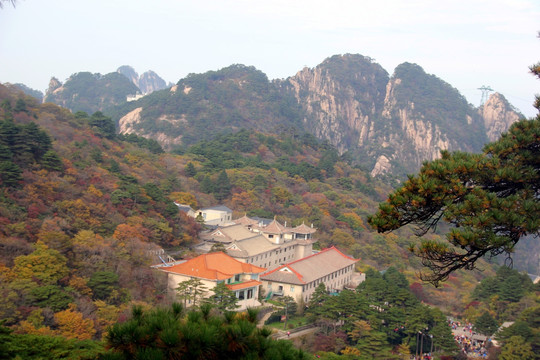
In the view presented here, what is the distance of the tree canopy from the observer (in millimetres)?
6125

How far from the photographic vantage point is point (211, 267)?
2220 centimetres

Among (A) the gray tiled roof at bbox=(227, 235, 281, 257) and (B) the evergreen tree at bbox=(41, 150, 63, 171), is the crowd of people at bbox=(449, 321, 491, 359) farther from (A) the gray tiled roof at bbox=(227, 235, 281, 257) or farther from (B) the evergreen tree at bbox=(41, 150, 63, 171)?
(B) the evergreen tree at bbox=(41, 150, 63, 171)

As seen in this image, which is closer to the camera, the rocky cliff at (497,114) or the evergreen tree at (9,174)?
the evergreen tree at (9,174)

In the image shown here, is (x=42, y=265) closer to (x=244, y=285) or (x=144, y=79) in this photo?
(x=244, y=285)

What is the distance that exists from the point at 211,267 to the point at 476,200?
1719cm

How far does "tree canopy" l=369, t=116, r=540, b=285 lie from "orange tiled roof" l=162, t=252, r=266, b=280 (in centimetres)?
1563

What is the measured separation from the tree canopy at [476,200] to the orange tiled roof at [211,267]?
15626 mm

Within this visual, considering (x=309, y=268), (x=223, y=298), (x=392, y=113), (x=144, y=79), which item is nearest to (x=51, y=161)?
(x=223, y=298)

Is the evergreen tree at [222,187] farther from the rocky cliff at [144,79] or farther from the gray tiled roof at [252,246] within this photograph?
the rocky cliff at [144,79]

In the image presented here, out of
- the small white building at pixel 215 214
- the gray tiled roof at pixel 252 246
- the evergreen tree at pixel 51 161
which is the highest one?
the evergreen tree at pixel 51 161

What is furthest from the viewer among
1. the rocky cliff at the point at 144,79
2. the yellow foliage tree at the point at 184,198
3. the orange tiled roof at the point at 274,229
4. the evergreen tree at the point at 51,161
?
the rocky cliff at the point at 144,79

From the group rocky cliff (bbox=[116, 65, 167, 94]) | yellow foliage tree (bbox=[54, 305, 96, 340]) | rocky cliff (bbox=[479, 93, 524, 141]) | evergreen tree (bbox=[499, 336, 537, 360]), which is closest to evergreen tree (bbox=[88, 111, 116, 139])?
yellow foliage tree (bbox=[54, 305, 96, 340])

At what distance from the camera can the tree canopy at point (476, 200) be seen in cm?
612

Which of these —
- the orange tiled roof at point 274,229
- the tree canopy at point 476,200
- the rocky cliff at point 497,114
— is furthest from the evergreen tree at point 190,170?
the rocky cliff at point 497,114
